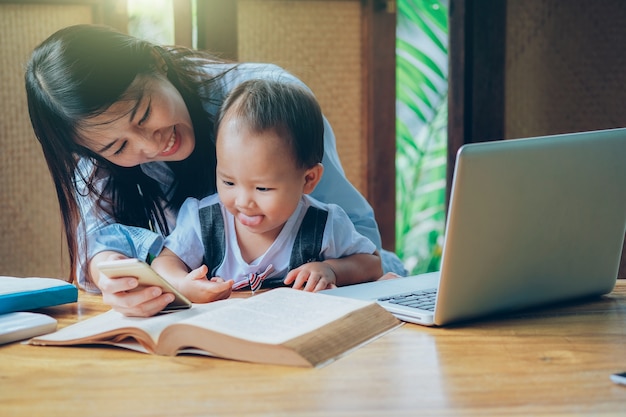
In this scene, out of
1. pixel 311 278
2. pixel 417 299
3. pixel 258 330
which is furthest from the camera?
pixel 311 278

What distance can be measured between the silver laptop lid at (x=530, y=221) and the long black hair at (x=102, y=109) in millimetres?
771

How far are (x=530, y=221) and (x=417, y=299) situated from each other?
0.22 meters

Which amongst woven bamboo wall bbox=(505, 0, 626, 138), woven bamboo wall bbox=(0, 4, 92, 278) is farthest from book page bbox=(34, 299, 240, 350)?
woven bamboo wall bbox=(505, 0, 626, 138)

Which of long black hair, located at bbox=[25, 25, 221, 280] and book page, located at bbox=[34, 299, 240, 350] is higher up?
long black hair, located at bbox=[25, 25, 221, 280]

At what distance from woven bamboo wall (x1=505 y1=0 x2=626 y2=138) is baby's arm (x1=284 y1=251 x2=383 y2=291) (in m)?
1.01

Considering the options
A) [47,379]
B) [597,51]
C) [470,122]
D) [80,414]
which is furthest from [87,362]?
[597,51]

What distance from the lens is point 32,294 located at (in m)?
1.30

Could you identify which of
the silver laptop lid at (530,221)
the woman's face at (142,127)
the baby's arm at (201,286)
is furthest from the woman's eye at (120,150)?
the silver laptop lid at (530,221)

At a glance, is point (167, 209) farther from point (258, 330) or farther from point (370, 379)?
point (370, 379)

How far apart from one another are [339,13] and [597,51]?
0.79m

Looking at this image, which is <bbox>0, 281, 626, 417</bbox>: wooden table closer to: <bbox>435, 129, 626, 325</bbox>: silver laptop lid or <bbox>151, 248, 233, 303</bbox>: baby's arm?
<bbox>435, 129, 626, 325</bbox>: silver laptop lid

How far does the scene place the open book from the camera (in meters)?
0.99

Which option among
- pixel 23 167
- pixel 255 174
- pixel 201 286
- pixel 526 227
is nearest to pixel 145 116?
pixel 255 174

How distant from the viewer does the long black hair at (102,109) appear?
5.08 feet
